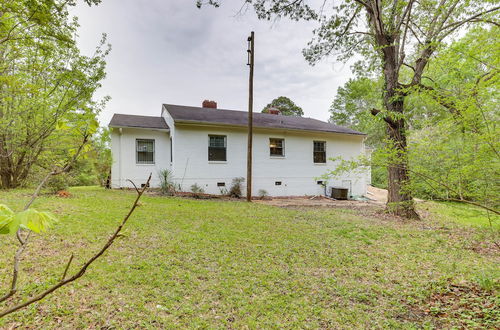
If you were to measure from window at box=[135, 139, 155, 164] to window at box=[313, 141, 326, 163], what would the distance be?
959 centimetres

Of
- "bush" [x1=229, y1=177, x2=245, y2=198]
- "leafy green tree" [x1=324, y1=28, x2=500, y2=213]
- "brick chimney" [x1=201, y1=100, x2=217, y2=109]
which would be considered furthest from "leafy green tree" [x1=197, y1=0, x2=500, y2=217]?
"brick chimney" [x1=201, y1=100, x2=217, y2=109]

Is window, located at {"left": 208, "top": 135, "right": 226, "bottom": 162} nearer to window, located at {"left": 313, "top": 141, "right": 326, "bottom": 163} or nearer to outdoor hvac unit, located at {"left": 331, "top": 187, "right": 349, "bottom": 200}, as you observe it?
window, located at {"left": 313, "top": 141, "right": 326, "bottom": 163}

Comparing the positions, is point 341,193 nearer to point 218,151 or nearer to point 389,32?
point 218,151

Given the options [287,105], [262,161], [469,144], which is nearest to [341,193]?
[262,161]

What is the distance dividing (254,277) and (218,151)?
9.35 metres

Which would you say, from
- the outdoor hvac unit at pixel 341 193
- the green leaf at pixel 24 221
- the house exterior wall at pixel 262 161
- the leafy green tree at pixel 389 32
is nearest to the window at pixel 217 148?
the house exterior wall at pixel 262 161

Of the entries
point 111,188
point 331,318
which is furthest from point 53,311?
point 111,188

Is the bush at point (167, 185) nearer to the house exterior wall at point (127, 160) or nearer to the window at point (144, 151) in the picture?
the house exterior wall at point (127, 160)

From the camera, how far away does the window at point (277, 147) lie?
13239 millimetres

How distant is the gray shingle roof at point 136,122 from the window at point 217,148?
108 inches

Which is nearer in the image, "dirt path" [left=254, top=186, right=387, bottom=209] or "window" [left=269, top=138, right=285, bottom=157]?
"dirt path" [left=254, top=186, right=387, bottom=209]

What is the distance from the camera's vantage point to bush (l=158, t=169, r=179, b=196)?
421 inches

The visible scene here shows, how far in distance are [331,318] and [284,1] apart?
857 cm

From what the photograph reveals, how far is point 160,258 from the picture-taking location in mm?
3869
